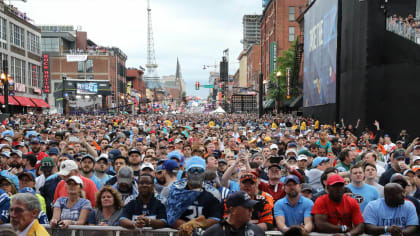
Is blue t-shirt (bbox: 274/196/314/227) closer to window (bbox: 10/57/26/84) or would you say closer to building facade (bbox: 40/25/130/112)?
window (bbox: 10/57/26/84)

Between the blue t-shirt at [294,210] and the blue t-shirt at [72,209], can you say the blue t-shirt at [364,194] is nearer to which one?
the blue t-shirt at [294,210]

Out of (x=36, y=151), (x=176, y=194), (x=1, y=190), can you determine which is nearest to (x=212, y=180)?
(x=176, y=194)

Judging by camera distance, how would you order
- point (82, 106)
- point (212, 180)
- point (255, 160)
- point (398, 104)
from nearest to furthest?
point (212, 180), point (255, 160), point (398, 104), point (82, 106)

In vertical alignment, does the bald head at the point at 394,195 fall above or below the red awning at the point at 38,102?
below

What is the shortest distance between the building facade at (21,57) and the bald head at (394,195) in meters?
47.5

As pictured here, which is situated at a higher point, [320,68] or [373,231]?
[320,68]

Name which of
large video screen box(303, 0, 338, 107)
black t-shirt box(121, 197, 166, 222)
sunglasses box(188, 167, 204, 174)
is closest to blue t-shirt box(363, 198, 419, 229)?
sunglasses box(188, 167, 204, 174)

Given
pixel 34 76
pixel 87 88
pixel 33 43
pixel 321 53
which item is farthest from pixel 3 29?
pixel 321 53


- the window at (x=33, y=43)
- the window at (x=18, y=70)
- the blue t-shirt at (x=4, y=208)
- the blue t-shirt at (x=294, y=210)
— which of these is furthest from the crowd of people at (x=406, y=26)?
the window at (x=33, y=43)

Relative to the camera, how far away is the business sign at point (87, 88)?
8069 cm

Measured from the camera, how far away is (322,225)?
494 cm

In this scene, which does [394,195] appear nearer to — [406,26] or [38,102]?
[406,26]

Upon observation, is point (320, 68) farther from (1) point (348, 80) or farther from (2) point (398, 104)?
(2) point (398, 104)

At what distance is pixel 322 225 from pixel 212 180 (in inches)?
57.4
